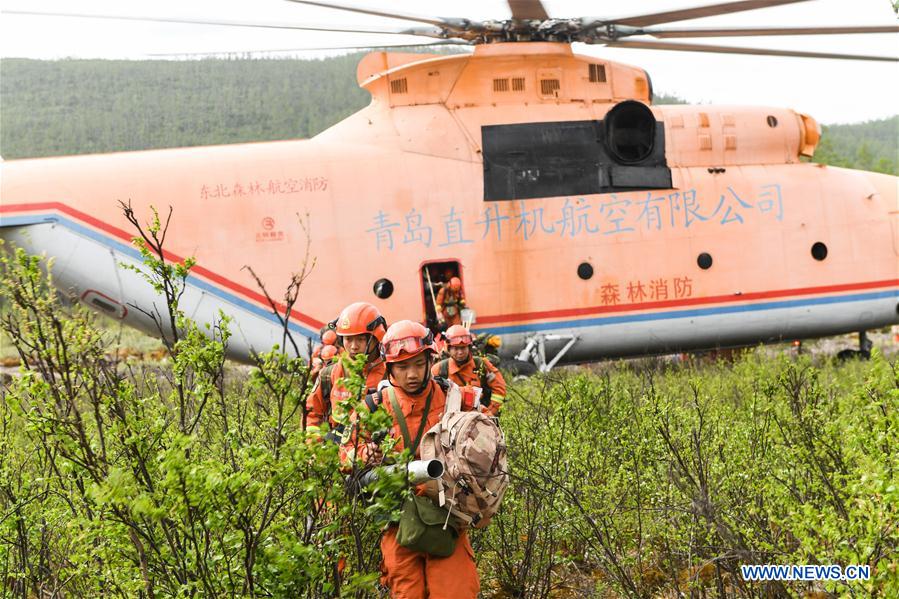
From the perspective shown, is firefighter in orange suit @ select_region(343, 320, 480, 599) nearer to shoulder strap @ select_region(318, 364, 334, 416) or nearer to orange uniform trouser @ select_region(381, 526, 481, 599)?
orange uniform trouser @ select_region(381, 526, 481, 599)

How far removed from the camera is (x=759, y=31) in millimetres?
9141

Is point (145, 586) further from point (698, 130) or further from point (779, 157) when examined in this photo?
point (779, 157)

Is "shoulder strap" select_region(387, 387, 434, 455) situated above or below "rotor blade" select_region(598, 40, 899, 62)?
below

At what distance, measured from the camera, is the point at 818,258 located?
11.3 metres

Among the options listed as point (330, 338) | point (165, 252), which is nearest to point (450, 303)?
point (330, 338)

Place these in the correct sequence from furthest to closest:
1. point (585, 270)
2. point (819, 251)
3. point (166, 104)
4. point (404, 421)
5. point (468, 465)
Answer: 1. point (166, 104)
2. point (819, 251)
3. point (585, 270)
4. point (404, 421)
5. point (468, 465)

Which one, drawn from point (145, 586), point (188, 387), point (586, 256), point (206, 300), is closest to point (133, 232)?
point (206, 300)

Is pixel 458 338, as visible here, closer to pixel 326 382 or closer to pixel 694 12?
pixel 326 382

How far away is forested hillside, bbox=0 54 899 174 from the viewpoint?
7112cm

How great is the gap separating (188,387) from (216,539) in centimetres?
88

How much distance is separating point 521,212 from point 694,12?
3285 millimetres

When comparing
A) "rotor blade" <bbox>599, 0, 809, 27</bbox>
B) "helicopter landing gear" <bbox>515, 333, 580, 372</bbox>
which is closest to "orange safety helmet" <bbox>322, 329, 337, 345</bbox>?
"helicopter landing gear" <bbox>515, 333, 580, 372</bbox>

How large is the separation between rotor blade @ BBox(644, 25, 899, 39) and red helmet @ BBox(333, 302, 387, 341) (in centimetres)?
614

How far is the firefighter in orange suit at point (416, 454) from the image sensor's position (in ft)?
12.3
